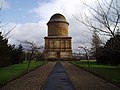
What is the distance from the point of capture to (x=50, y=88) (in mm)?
16062

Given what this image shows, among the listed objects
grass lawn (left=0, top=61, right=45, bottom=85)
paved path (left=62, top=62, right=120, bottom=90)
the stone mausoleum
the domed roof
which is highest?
the domed roof

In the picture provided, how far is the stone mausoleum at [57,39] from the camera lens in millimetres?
95438

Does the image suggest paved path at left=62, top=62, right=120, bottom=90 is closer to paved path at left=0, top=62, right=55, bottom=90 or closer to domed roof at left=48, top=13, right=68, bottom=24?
paved path at left=0, top=62, right=55, bottom=90

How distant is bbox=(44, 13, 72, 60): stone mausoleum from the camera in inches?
3757

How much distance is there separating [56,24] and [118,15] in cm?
8694

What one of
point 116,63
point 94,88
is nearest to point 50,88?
point 94,88

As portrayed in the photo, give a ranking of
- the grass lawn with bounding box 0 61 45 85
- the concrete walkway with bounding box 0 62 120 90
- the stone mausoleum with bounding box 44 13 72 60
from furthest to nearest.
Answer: the stone mausoleum with bounding box 44 13 72 60, the grass lawn with bounding box 0 61 45 85, the concrete walkway with bounding box 0 62 120 90

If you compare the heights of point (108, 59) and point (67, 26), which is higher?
point (67, 26)

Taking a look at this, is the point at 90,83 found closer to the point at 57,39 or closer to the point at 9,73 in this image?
the point at 9,73

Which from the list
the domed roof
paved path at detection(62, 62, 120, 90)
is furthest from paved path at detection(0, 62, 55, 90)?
the domed roof

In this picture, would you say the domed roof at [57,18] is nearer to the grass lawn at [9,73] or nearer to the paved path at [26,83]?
the grass lawn at [9,73]

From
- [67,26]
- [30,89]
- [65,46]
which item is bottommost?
[30,89]

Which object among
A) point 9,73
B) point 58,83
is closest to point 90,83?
point 58,83

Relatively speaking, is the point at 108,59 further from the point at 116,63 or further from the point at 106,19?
the point at 106,19
